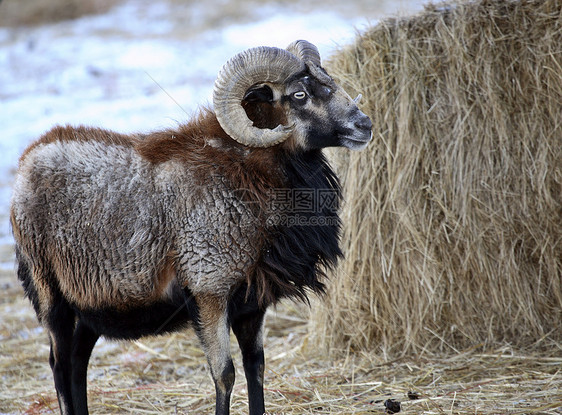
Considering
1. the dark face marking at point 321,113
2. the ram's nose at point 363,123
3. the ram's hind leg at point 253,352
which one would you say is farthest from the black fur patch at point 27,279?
the ram's nose at point 363,123

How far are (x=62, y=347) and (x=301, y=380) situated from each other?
86.5 inches

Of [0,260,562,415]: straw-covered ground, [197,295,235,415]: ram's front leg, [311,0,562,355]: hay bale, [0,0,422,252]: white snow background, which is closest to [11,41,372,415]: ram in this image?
[197,295,235,415]: ram's front leg

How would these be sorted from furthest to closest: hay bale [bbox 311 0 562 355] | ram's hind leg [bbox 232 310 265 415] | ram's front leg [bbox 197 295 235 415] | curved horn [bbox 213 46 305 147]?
hay bale [bbox 311 0 562 355] < ram's hind leg [bbox 232 310 265 415] < curved horn [bbox 213 46 305 147] < ram's front leg [bbox 197 295 235 415]

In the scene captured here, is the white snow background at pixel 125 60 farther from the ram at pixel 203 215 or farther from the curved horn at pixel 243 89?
the curved horn at pixel 243 89

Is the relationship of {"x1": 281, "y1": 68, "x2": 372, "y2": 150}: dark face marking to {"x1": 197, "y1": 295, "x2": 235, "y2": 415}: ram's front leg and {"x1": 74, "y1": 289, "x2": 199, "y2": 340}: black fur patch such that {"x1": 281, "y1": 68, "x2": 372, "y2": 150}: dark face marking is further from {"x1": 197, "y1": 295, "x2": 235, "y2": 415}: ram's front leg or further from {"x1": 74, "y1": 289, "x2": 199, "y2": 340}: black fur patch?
{"x1": 74, "y1": 289, "x2": 199, "y2": 340}: black fur patch

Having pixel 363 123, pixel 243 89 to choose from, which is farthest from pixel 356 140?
pixel 243 89

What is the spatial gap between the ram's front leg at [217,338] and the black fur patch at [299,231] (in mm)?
336

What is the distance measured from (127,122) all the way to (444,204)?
36.6ft

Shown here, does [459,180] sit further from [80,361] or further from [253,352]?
[80,361]

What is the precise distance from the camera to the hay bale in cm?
598

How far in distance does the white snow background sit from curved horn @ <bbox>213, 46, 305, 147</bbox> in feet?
31.6

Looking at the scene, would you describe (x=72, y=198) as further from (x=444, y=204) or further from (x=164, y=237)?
(x=444, y=204)

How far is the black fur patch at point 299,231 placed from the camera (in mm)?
4742

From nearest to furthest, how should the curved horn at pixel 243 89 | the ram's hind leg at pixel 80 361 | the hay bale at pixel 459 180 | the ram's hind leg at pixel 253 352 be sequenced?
1. the curved horn at pixel 243 89
2. the ram's hind leg at pixel 253 352
3. the ram's hind leg at pixel 80 361
4. the hay bale at pixel 459 180
